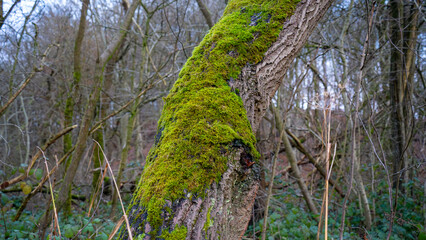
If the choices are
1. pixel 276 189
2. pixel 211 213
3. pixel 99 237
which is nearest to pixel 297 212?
pixel 276 189

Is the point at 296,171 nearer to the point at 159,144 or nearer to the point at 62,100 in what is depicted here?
the point at 159,144

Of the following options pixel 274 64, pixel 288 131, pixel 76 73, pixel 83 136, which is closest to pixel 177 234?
pixel 274 64

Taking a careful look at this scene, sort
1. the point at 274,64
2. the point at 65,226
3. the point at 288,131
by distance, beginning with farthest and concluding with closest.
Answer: the point at 288,131, the point at 65,226, the point at 274,64

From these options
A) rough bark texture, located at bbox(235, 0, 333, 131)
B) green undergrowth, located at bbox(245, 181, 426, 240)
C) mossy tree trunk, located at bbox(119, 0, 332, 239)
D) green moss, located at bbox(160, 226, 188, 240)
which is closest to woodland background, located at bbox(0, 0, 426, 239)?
green undergrowth, located at bbox(245, 181, 426, 240)

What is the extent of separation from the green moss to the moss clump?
1.6 inches

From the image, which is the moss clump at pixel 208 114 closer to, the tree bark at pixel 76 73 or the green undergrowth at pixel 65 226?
the green undergrowth at pixel 65 226

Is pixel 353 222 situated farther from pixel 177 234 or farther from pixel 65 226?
pixel 177 234

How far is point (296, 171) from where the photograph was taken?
4.29 meters

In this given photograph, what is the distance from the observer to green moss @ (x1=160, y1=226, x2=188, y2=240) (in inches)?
36.4

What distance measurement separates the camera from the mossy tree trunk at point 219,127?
0.99m

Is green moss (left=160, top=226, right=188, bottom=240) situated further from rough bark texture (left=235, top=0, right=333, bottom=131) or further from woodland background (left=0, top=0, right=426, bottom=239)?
woodland background (left=0, top=0, right=426, bottom=239)

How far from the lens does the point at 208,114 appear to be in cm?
121

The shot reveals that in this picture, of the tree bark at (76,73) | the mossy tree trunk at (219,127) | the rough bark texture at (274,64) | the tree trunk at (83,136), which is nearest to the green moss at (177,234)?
the mossy tree trunk at (219,127)

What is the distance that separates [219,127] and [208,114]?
0.09 m
